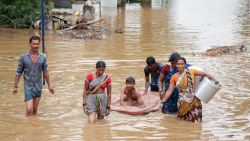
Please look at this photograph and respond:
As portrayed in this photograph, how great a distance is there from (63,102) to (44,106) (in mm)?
499

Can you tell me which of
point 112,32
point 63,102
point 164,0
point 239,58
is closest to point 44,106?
point 63,102

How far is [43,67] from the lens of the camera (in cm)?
803

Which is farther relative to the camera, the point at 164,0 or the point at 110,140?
the point at 164,0

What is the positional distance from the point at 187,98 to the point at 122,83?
13.1 feet

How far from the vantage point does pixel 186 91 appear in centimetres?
793

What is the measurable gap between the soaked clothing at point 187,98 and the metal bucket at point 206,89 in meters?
0.11

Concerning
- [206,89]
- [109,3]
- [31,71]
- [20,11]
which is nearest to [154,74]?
[206,89]

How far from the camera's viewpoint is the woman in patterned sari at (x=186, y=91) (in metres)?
7.86

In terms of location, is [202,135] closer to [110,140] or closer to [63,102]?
[110,140]

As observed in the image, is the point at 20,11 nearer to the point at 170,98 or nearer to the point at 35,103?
the point at 35,103

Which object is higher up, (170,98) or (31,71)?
(31,71)

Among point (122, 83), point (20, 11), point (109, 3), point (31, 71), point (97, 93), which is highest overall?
point (109, 3)

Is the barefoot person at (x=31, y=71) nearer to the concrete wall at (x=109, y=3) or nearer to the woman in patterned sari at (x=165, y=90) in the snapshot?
the woman in patterned sari at (x=165, y=90)

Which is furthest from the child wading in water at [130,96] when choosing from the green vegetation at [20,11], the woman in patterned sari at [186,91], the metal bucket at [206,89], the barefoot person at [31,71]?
the green vegetation at [20,11]
